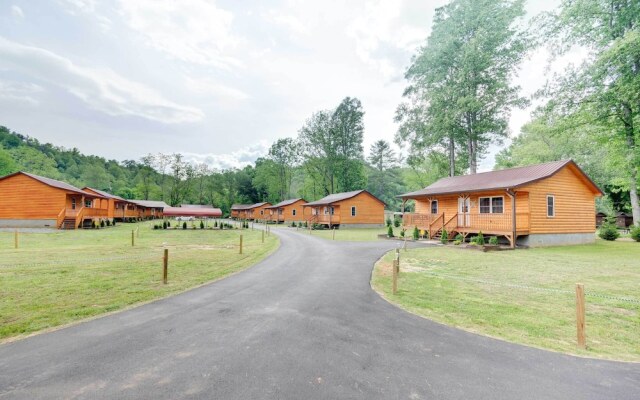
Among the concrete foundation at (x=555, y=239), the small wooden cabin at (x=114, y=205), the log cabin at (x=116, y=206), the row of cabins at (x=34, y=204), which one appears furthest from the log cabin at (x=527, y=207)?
the log cabin at (x=116, y=206)

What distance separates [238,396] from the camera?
3.19 metres

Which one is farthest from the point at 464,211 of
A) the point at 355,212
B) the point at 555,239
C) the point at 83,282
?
the point at 83,282

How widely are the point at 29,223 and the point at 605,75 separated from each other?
49.8m

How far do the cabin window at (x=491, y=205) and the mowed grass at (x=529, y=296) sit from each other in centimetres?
601

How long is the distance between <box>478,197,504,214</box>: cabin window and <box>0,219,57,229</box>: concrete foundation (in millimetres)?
38788

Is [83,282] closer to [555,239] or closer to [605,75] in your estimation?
[555,239]

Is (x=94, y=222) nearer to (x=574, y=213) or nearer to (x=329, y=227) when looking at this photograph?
(x=329, y=227)

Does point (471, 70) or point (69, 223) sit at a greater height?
point (471, 70)

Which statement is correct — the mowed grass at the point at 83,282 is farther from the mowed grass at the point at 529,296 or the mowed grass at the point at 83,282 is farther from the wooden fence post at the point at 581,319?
the wooden fence post at the point at 581,319

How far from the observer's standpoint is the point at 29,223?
28281mm

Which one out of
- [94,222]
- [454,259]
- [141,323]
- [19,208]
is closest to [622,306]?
[454,259]

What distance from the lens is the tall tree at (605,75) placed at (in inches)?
704

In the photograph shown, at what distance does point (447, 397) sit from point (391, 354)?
1142 millimetres

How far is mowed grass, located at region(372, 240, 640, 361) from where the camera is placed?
518 cm
